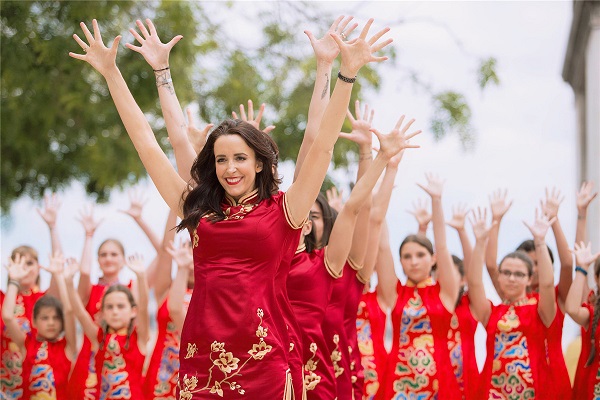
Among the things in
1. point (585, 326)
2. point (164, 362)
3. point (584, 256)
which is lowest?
point (164, 362)

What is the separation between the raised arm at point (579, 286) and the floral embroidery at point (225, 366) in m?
2.80

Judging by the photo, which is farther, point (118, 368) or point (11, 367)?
point (11, 367)

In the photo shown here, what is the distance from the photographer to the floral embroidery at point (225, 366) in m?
3.59

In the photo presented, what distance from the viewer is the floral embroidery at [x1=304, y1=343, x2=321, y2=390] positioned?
15.0 feet

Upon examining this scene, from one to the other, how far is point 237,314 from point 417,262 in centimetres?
284

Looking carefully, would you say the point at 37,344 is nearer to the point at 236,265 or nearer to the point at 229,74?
the point at 236,265

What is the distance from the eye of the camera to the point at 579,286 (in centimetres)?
587

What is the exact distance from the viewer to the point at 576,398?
5.89 meters

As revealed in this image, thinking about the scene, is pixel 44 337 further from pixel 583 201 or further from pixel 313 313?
pixel 583 201

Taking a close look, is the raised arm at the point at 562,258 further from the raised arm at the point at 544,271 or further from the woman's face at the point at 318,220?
the woman's face at the point at 318,220

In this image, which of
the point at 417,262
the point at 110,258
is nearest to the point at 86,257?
the point at 110,258

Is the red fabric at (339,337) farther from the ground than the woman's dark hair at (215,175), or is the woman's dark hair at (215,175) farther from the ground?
the woman's dark hair at (215,175)

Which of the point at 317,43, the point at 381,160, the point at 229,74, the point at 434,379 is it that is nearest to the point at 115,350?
the point at 434,379

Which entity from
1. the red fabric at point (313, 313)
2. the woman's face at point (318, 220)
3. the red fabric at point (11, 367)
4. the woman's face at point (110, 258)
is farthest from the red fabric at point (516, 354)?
the red fabric at point (11, 367)
